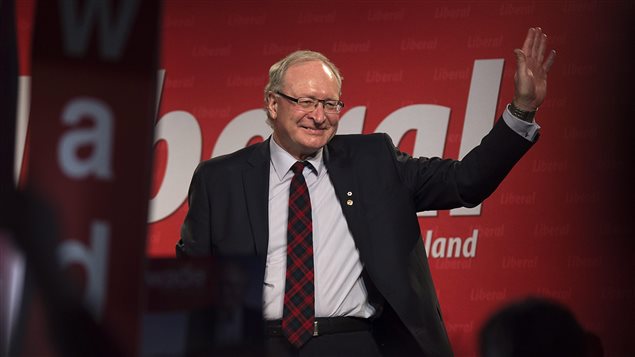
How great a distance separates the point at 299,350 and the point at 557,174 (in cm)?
225

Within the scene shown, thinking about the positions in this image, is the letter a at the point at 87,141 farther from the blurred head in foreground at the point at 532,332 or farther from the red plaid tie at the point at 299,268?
the blurred head in foreground at the point at 532,332

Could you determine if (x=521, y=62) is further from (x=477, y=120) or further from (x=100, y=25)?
(x=477, y=120)

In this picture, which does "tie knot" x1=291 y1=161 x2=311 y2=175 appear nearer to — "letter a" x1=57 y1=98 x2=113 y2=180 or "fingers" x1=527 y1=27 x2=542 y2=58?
"fingers" x1=527 y1=27 x2=542 y2=58

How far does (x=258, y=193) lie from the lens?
2779mm

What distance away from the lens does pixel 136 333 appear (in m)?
0.94

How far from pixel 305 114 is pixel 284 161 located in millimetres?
164

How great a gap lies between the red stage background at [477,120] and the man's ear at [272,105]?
1.58 meters

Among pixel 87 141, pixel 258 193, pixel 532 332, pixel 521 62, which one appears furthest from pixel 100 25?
pixel 532 332

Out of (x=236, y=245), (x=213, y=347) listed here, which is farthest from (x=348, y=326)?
(x=213, y=347)

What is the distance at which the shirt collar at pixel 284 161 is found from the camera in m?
2.82

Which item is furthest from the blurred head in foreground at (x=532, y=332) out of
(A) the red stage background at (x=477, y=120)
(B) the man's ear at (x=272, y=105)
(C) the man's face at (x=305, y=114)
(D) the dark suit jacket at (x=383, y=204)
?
(B) the man's ear at (x=272, y=105)

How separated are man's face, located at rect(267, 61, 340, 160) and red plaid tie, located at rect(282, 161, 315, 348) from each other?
0.28 ft

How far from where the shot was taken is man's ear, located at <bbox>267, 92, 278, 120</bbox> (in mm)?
2930

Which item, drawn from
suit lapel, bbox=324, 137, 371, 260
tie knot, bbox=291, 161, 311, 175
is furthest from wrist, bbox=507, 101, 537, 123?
tie knot, bbox=291, 161, 311, 175
